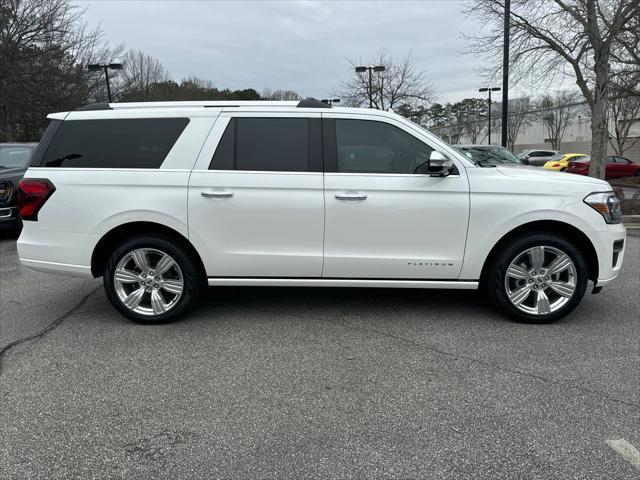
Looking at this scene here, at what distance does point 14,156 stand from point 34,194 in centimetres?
639

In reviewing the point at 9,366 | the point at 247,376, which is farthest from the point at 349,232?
the point at 9,366

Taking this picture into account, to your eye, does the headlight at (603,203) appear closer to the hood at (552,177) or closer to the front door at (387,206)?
the hood at (552,177)

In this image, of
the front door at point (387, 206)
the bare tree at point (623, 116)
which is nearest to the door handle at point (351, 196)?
the front door at point (387, 206)

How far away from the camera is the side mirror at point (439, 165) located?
13.2ft

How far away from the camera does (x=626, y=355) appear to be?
3.77 metres

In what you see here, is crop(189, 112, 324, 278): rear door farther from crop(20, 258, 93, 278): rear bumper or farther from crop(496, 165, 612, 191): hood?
crop(496, 165, 612, 191): hood

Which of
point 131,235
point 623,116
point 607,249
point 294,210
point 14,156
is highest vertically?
point 623,116

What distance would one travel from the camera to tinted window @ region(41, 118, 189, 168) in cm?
435

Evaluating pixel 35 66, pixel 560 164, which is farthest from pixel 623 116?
pixel 35 66

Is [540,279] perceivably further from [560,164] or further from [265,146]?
[560,164]

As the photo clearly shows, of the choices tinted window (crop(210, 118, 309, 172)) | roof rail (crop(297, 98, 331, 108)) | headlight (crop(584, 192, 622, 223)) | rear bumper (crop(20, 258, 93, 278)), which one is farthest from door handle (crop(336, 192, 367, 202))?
rear bumper (crop(20, 258, 93, 278))

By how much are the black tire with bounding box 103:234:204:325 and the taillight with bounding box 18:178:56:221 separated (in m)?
0.75

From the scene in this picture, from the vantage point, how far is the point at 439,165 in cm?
406

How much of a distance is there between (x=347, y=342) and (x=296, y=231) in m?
1.04
